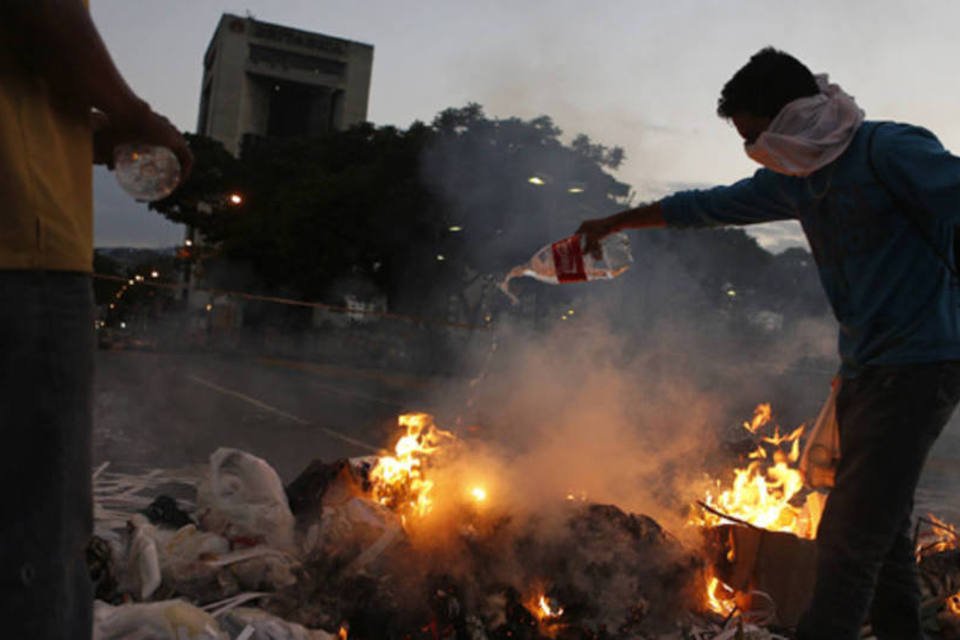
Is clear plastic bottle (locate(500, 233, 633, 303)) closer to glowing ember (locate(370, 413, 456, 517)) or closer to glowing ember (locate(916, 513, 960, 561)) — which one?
glowing ember (locate(370, 413, 456, 517))

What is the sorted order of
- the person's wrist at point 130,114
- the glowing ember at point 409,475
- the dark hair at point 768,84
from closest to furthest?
the person's wrist at point 130,114 < the dark hair at point 768,84 < the glowing ember at point 409,475

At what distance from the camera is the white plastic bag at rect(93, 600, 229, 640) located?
2127 mm

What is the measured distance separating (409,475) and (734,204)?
7.11 ft

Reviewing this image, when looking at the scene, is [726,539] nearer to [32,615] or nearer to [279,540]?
[279,540]

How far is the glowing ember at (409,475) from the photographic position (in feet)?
11.9

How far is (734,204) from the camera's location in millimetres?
2857

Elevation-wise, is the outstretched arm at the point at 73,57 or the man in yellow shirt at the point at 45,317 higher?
the outstretched arm at the point at 73,57

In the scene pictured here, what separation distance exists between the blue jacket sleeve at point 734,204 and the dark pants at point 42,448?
93.7 inches

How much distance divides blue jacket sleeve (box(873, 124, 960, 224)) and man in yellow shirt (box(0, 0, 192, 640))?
218cm

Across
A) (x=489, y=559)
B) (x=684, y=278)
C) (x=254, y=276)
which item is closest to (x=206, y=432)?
(x=489, y=559)

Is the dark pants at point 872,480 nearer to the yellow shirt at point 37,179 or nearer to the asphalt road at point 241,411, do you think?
the yellow shirt at point 37,179

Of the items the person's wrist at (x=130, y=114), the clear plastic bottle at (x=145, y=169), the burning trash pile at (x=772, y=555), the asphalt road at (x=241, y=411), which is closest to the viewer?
the person's wrist at (x=130, y=114)

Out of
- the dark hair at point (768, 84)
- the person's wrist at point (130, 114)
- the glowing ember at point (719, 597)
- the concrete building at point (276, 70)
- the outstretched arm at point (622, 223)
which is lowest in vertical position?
the glowing ember at point (719, 597)

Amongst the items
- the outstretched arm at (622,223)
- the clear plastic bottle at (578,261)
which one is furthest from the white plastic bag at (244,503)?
the outstretched arm at (622,223)
